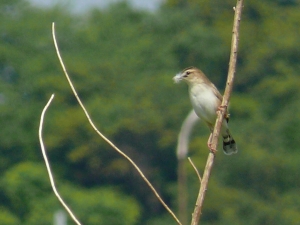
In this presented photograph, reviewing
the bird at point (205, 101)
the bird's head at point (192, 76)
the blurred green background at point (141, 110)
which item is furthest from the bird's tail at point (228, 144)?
the blurred green background at point (141, 110)

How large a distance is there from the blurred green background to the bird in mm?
36196

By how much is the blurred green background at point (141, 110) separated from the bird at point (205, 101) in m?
36.2

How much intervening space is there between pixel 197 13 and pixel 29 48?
11312 millimetres

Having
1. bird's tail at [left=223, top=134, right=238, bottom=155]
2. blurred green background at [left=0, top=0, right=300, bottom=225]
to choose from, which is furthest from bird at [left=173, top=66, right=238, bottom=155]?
blurred green background at [left=0, top=0, right=300, bottom=225]

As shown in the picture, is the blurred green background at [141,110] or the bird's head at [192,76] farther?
the blurred green background at [141,110]

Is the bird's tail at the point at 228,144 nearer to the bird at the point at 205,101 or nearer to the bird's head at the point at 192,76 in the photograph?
the bird at the point at 205,101

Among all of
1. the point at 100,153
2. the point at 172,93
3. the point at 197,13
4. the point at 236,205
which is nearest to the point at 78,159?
the point at 100,153

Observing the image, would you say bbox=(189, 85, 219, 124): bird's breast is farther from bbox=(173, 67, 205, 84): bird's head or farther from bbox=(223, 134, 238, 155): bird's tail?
bbox=(223, 134, 238, 155): bird's tail

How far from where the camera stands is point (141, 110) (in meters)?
59.4

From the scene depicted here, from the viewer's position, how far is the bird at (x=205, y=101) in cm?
739

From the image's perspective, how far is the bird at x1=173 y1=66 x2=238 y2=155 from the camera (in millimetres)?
7391

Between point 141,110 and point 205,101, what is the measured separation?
51.9 metres

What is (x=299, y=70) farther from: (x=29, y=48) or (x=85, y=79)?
(x=29, y=48)

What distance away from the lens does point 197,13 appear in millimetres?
73438
